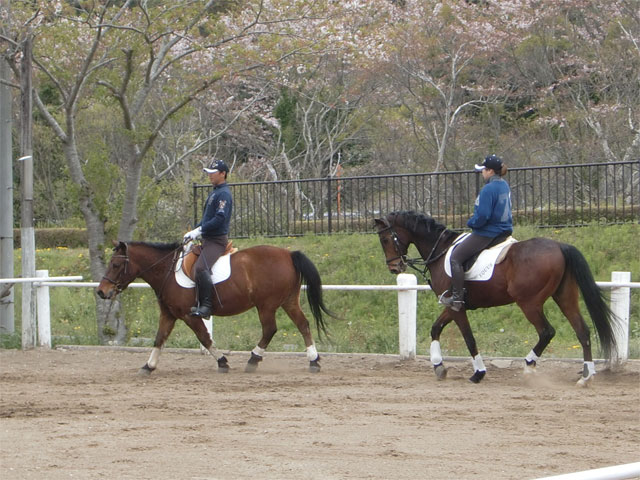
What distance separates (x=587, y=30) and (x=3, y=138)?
17.7 meters

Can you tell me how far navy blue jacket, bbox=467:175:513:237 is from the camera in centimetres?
1078

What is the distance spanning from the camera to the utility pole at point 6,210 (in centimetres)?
1593

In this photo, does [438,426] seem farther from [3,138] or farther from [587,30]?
[587,30]

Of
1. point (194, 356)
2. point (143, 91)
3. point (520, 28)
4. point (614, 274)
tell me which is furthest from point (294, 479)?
point (520, 28)

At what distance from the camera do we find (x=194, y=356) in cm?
1414

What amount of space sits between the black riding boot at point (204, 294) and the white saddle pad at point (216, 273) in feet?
0.43

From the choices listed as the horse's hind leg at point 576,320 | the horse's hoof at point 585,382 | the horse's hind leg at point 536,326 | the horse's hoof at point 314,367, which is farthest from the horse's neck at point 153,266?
the horse's hoof at point 585,382

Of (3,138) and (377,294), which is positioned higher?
(3,138)

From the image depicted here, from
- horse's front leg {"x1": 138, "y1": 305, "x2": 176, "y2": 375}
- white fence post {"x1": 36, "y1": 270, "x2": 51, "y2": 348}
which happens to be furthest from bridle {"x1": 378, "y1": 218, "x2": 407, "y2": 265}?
white fence post {"x1": 36, "y1": 270, "x2": 51, "y2": 348}

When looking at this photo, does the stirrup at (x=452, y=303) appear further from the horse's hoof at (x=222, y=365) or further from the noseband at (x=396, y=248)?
the horse's hoof at (x=222, y=365)

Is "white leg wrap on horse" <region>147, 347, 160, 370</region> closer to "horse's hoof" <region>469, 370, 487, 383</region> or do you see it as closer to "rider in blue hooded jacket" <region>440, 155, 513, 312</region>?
"rider in blue hooded jacket" <region>440, 155, 513, 312</region>

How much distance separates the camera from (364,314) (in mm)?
17375

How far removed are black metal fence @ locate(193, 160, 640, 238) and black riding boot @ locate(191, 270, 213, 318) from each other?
27.0 feet

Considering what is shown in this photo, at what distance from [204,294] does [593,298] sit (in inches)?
191
